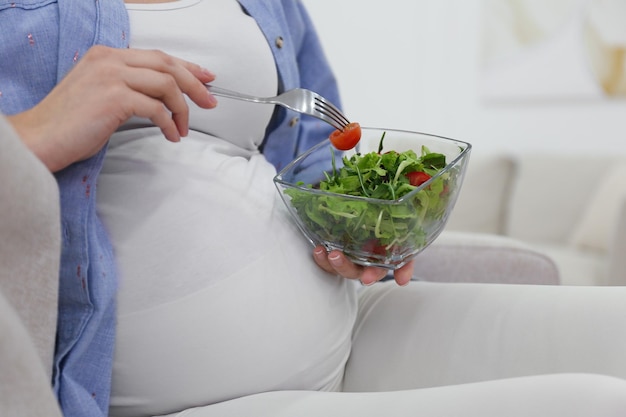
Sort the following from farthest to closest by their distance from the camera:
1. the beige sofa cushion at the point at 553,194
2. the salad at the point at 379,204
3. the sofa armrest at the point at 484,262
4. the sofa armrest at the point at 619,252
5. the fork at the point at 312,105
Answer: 1. the beige sofa cushion at the point at 553,194
2. the sofa armrest at the point at 619,252
3. the sofa armrest at the point at 484,262
4. the fork at the point at 312,105
5. the salad at the point at 379,204

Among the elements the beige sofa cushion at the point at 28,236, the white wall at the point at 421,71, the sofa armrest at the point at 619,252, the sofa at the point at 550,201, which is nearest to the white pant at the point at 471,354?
the beige sofa cushion at the point at 28,236

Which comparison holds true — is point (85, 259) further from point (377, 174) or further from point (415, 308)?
point (415, 308)

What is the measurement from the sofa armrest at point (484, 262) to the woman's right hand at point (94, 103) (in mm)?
746

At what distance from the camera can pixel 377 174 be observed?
708mm

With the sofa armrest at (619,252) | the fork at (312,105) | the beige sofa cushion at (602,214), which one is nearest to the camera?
the fork at (312,105)

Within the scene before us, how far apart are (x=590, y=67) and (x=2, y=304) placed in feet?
9.25

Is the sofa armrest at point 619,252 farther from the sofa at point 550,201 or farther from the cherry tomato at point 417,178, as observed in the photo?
the cherry tomato at point 417,178

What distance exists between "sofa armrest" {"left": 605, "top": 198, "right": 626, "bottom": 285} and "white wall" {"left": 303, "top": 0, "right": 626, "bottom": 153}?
3.43 ft

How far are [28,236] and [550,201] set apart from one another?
2555mm

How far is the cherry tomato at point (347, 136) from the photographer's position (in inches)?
30.8

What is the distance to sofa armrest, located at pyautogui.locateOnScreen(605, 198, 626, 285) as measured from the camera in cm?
192

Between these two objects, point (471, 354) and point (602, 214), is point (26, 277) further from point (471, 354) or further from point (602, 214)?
point (602, 214)

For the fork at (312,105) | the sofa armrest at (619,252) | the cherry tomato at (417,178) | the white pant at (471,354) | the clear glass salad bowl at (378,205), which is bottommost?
the sofa armrest at (619,252)

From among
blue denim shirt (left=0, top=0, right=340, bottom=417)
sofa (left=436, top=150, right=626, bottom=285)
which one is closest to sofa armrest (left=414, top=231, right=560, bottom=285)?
blue denim shirt (left=0, top=0, right=340, bottom=417)
